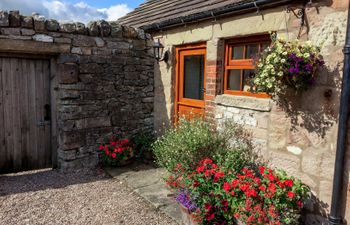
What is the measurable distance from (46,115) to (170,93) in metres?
2.47

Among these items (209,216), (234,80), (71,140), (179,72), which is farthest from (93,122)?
(209,216)

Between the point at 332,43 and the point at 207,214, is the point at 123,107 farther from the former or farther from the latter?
the point at 332,43

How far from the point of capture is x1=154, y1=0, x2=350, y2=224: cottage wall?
9.94 feet

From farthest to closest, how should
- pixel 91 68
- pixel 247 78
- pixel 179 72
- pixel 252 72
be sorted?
1. pixel 179 72
2. pixel 91 68
3. pixel 247 78
4. pixel 252 72

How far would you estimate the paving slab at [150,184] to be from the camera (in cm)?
384

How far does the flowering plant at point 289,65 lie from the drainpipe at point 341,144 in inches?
12.6

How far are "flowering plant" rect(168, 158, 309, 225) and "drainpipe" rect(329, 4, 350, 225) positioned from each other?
32cm

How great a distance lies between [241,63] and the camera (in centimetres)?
430

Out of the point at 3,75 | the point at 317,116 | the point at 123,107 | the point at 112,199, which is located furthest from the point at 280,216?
the point at 3,75

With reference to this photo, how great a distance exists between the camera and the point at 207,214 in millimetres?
3102

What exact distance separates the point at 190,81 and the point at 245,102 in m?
1.68

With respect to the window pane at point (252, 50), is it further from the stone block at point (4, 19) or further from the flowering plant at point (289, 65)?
the stone block at point (4, 19)

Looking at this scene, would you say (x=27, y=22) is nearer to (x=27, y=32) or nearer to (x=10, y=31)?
(x=27, y=32)

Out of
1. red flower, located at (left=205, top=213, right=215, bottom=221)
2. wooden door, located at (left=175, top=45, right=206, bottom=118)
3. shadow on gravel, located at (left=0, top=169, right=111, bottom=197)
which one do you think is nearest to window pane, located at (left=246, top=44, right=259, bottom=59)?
wooden door, located at (left=175, top=45, right=206, bottom=118)
